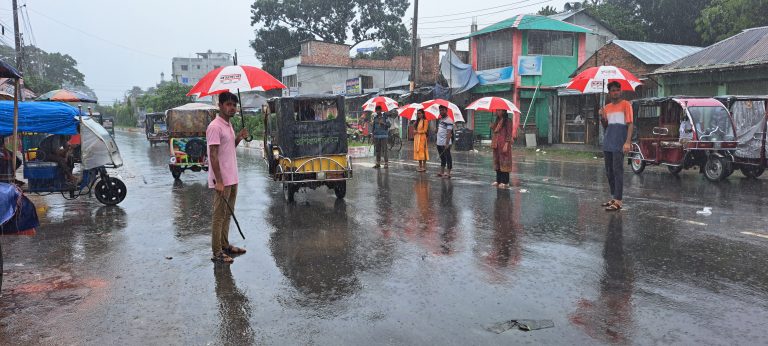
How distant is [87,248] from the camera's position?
7047 millimetres

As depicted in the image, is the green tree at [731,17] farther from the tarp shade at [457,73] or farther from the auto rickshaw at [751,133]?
the auto rickshaw at [751,133]

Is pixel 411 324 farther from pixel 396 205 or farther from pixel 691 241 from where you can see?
pixel 396 205

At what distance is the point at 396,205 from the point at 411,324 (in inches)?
225

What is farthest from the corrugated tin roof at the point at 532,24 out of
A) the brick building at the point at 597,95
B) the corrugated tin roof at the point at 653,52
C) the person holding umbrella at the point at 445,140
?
the person holding umbrella at the point at 445,140

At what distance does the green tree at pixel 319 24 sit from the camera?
55.5 metres

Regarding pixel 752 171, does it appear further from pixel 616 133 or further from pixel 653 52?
pixel 653 52

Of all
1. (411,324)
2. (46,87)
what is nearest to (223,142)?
(411,324)

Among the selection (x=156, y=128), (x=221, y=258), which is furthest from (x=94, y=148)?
(x=156, y=128)

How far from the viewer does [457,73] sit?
3077 cm

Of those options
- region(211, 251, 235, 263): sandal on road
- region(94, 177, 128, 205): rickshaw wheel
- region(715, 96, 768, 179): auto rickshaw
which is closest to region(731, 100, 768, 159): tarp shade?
region(715, 96, 768, 179): auto rickshaw

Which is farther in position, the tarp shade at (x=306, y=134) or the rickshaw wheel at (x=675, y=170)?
the rickshaw wheel at (x=675, y=170)

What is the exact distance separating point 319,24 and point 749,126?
48036mm

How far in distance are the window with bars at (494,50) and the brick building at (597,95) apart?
3.38 m

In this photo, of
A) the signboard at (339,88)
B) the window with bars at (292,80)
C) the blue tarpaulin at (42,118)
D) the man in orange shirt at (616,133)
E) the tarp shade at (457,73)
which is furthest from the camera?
the window with bars at (292,80)
